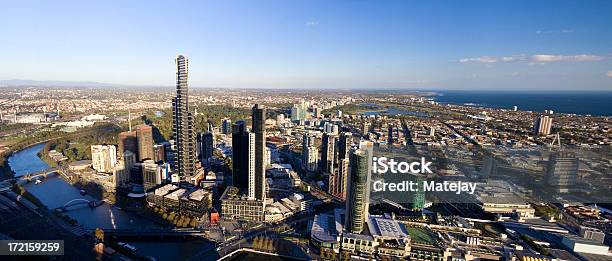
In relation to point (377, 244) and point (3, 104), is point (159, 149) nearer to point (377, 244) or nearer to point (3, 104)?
point (377, 244)

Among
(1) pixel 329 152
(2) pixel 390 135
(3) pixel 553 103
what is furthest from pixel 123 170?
(3) pixel 553 103

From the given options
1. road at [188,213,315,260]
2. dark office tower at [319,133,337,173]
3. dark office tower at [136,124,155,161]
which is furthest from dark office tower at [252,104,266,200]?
dark office tower at [136,124,155,161]

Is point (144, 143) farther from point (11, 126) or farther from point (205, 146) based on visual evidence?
point (11, 126)

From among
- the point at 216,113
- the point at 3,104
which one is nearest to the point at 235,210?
the point at 216,113

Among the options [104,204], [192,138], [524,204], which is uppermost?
[192,138]

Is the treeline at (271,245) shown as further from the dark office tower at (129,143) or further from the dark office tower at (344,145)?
the dark office tower at (129,143)

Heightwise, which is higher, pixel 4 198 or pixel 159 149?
pixel 159 149

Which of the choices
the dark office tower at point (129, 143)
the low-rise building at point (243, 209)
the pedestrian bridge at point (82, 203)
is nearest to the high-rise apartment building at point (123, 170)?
the pedestrian bridge at point (82, 203)
